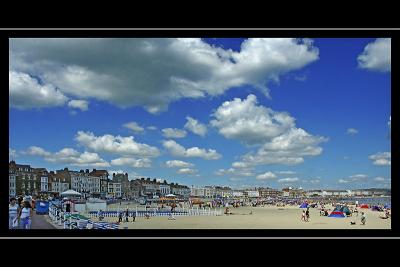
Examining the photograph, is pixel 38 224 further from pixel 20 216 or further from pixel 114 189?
pixel 114 189

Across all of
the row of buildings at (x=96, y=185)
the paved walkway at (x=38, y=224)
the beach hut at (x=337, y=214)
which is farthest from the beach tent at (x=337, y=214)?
the paved walkway at (x=38, y=224)

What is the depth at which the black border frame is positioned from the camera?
3.90 m

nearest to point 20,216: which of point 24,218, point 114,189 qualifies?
point 24,218

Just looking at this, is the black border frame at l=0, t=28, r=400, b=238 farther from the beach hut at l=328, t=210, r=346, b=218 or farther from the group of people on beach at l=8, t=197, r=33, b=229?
the beach hut at l=328, t=210, r=346, b=218

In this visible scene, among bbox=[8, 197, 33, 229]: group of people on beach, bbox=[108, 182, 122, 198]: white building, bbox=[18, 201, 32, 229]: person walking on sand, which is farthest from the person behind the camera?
bbox=[108, 182, 122, 198]: white building

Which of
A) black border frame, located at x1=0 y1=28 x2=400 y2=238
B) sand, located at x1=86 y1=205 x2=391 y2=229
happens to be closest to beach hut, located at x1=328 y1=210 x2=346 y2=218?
sand, located at x1=86 y1=205 x2=391 y2=229
